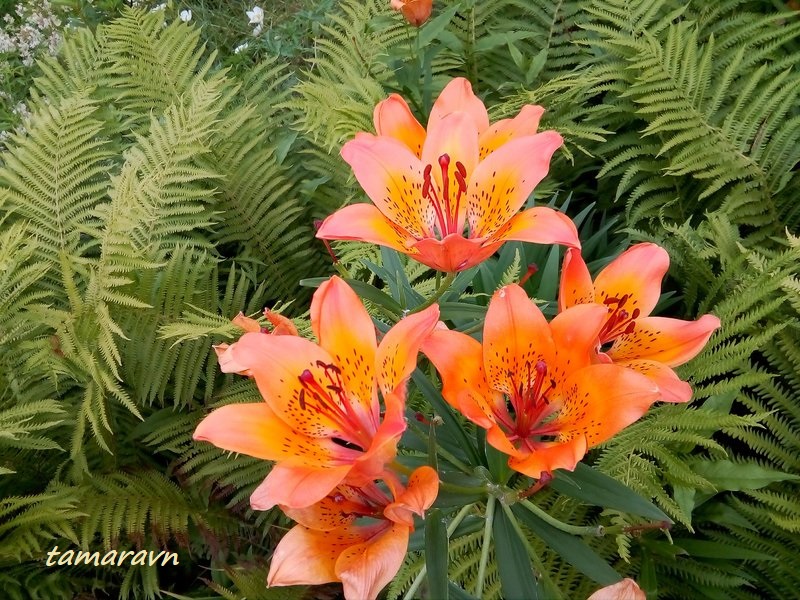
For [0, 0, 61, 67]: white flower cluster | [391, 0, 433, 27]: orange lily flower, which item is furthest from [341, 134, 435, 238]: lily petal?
[0, 0, 61, 67]: white flower cluster

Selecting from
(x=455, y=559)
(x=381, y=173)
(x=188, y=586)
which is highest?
(x=381, y=173)

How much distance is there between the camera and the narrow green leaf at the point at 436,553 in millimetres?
656

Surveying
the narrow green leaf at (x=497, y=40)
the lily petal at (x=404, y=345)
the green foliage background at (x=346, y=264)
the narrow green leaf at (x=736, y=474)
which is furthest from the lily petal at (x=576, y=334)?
the narrow green leaf at (x=497, y=40)

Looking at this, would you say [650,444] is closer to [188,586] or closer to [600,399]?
[600,399]

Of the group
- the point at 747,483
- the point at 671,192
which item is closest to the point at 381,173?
the point at 747,483

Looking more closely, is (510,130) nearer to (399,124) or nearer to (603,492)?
(399,124)

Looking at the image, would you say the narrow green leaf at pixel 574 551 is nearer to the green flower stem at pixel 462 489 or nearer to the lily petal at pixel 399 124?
the green flower stem at pixel 462 489

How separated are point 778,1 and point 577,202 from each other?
72cm

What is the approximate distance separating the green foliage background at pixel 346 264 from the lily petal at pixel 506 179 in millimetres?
443

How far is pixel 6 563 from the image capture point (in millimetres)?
1486

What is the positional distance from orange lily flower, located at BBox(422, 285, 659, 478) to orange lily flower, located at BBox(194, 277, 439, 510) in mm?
48

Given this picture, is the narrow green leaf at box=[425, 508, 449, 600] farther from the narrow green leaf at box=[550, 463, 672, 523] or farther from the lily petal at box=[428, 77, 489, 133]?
the lily petal at box=[428, 77, 489, 133]

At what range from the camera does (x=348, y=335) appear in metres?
0.64

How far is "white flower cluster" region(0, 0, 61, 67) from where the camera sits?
8.91 feet
